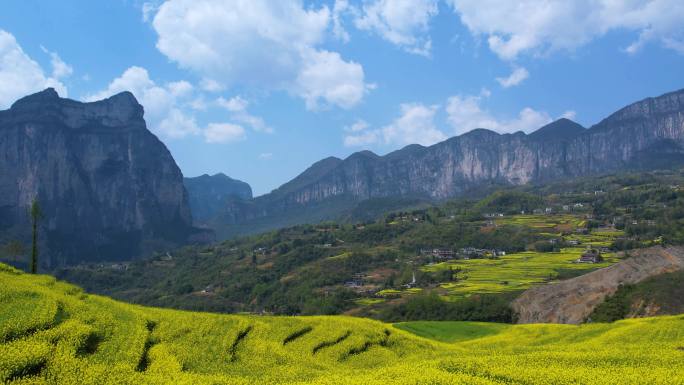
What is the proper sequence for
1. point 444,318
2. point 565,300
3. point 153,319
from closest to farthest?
point 153,319
point 565,300
point 444,318

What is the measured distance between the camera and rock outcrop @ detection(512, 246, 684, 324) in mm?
77750

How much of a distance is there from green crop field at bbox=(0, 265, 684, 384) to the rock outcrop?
33786mm

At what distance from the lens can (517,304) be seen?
9300 cm

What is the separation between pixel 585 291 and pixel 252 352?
218ft

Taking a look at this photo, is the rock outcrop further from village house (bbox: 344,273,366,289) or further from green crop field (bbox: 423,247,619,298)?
village house (bbox: 344,273,366,289)

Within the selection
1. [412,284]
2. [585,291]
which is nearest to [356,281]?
[412,284]

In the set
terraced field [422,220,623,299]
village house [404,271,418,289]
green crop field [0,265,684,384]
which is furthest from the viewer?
village house [404,271,418,289]

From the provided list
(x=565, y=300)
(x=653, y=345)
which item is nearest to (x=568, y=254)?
(x=565, y=300)

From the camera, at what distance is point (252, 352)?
32.8m

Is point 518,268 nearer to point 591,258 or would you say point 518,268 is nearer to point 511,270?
point 511,270

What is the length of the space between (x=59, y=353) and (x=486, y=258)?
6876 inches

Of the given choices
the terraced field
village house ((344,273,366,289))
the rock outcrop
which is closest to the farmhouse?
the terraced field

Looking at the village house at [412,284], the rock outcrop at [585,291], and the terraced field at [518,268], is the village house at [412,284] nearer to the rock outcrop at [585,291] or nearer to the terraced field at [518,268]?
the terraced field at [518,268]

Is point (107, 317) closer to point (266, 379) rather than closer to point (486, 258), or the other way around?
point (266, 379)
